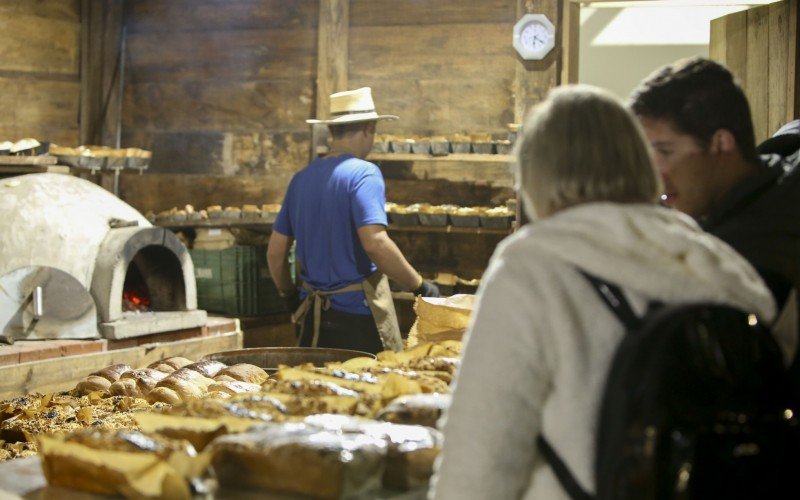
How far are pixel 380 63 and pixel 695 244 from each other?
652 cm

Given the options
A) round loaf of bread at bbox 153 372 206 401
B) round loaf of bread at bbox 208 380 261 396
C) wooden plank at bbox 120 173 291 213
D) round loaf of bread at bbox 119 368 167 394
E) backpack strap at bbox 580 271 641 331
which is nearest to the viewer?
backpack strap at bbox 580 271 641 331

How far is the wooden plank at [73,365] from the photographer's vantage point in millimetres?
5324

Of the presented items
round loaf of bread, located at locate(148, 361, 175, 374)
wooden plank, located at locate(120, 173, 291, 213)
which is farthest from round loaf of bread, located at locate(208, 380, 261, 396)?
wooden plank, located at locate(120, 173, 291, 213)

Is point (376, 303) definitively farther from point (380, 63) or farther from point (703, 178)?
point (380, 63)

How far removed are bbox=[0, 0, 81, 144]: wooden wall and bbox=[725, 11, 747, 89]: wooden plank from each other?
567 cm

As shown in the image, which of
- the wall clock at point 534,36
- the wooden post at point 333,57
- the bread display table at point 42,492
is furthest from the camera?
the wooden post at point 333,57

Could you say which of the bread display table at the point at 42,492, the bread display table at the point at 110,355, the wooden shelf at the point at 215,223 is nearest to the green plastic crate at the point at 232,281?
the wooden shelf at the point at 215,223

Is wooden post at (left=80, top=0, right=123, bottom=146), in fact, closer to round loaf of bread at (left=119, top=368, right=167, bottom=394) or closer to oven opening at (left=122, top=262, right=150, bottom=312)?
oven opening at (left=122, top=262, right=150, bottom=312)

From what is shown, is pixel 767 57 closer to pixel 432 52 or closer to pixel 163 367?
pixel 432 52

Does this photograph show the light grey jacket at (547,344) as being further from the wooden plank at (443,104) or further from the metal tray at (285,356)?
the wooden plank at (443,104)

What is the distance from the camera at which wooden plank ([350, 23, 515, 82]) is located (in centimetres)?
766

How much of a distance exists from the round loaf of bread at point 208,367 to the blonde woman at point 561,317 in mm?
2085

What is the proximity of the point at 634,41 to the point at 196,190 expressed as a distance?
175 inches

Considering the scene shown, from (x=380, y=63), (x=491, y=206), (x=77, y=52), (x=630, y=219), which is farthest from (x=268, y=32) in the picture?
(x=630, y=219)
